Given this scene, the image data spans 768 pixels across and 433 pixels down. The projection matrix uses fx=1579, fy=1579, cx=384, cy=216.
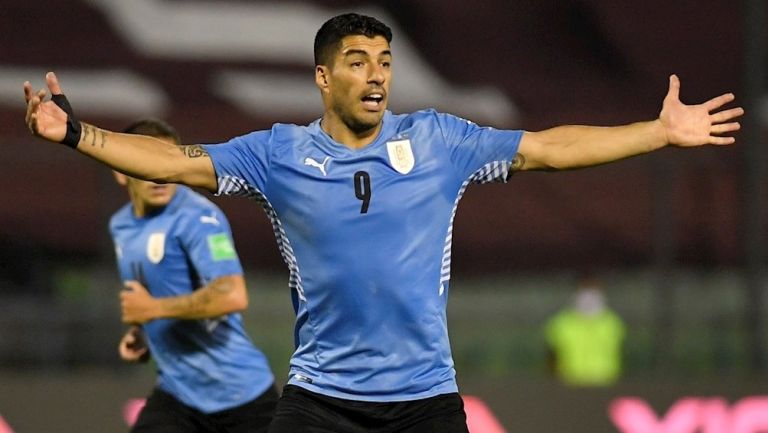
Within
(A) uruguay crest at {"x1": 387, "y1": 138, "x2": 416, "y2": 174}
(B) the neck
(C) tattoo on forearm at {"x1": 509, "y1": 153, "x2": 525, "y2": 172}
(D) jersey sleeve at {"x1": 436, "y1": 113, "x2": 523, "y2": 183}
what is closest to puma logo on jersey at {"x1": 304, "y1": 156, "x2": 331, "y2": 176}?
(B) the neck

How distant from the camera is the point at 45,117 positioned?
550 cm

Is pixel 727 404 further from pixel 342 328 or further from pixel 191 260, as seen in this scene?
pixel 342 328

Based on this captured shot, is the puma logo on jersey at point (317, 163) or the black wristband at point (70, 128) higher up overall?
the black wristband at point (70, 128)

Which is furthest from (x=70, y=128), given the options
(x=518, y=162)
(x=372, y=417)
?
(x=518, y=162)

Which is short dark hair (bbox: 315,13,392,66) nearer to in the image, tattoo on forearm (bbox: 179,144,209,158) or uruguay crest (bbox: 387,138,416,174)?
uruguay crest (bbox: 387,138,416,174)

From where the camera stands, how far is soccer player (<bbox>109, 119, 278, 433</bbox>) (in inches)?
287

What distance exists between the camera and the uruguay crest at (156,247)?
Result: 7395 mm

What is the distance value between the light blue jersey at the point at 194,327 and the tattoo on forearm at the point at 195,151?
57.5 inches

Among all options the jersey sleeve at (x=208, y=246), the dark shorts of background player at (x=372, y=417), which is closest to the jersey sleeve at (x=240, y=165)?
the dark shorts of background player at (x=372, y=417)

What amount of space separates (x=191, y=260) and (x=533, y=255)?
10.7 m

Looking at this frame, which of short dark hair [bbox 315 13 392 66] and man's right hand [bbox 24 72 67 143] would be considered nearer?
man's right hand [bbox 24 72 67 143]

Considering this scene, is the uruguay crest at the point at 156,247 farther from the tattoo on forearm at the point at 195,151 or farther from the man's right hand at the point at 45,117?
the man's right hand at the point at 45,117

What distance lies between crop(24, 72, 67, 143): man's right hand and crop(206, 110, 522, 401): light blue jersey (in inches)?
22.6

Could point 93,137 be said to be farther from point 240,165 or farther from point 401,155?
point 401,155
